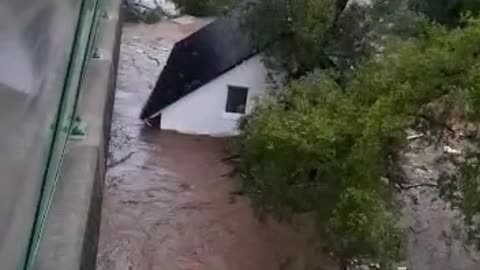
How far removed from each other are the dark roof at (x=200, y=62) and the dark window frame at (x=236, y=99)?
0.07m

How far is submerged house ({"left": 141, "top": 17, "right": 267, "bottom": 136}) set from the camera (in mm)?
3139

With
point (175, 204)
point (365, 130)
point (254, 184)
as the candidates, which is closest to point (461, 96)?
point (365, 130)

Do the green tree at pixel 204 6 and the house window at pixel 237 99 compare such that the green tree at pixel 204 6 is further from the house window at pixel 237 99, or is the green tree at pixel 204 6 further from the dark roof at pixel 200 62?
the house window at pixel 237 99

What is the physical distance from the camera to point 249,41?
9.80 feet

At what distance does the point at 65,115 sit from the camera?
137 cm

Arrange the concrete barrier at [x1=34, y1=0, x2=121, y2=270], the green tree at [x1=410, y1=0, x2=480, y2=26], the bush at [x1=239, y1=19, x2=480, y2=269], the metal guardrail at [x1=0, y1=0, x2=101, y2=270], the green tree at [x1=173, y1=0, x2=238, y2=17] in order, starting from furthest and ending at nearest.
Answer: the green tree at [x1=173, y1=0, x2=238, y2=17]
the green tree at [x1=410, y1=0, x2=480, y2=26]
the bush at [x1=239, y1=19, x2=480, y2=269]
the concrete barrier at [x1=34, y1=0, x2=121, y2=270]
the metal guardrail at [x1=0, y1=0, x2=101, y2=270]

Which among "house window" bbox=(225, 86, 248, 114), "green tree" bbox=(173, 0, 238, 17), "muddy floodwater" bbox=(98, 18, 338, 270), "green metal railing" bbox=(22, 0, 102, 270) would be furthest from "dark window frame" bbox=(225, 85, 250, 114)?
"green metal railing" bbox=(22, 0, 102, 270)

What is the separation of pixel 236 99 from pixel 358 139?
125 cm

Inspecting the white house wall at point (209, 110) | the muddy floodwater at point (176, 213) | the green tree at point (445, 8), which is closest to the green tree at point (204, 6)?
the white house wall at point (209, 110)

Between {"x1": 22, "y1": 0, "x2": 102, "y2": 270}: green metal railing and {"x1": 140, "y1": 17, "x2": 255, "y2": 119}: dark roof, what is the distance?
1.39 meters

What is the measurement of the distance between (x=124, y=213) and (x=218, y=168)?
42 centimetres

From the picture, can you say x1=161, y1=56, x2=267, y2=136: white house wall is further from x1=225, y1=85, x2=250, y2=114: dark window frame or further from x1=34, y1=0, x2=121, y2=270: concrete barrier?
x1=34, y1=0, x2=121, y2=270: concrete barrier

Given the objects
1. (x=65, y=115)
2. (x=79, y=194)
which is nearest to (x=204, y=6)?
(x=79, y=194)

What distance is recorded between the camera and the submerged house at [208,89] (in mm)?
3139
